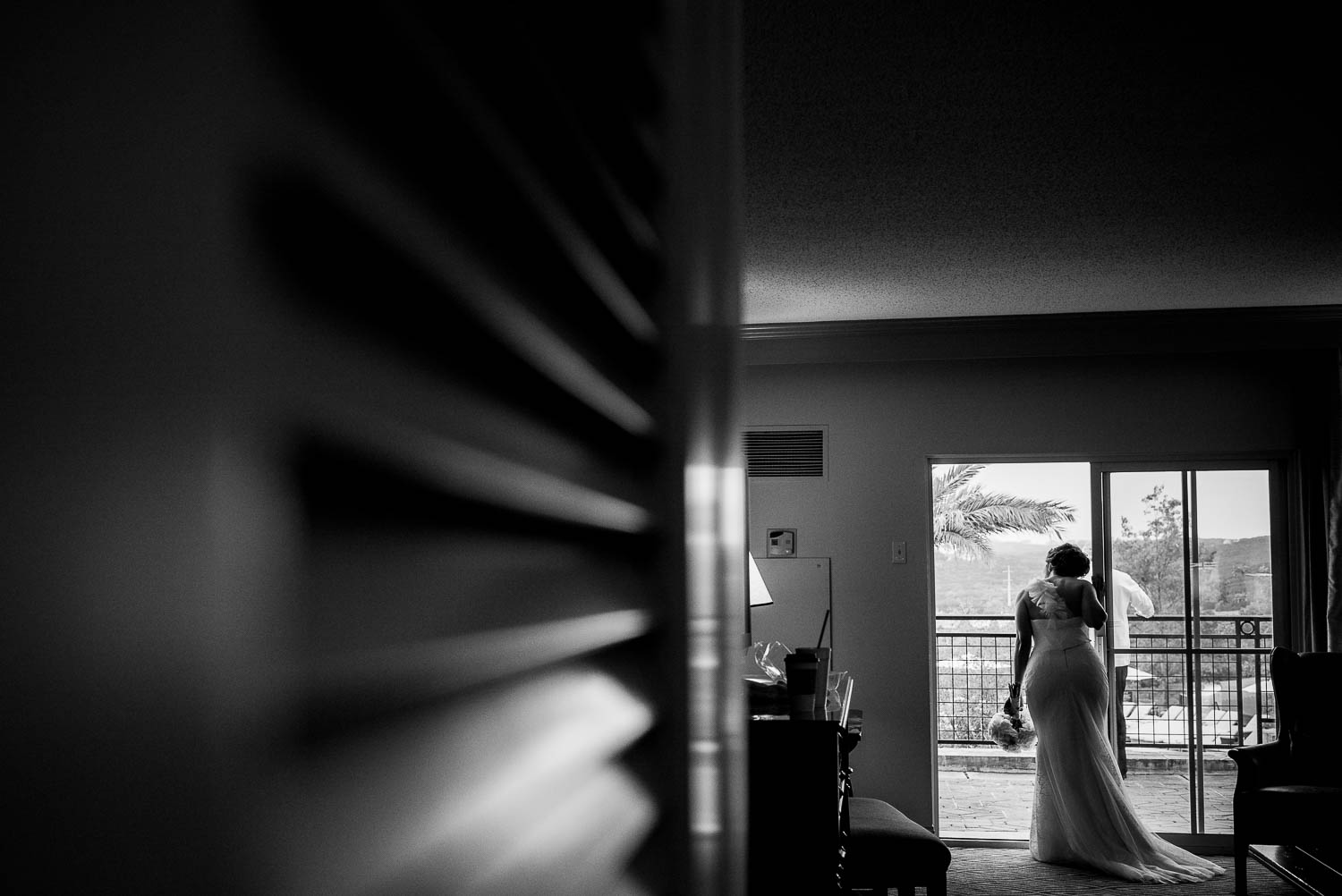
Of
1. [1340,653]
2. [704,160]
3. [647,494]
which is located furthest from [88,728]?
[1340,653]

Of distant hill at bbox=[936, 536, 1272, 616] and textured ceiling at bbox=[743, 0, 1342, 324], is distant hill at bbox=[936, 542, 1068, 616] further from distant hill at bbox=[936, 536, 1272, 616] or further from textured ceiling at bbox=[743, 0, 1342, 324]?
textured ceiling at bbox=[743, 0, 1342, 324]

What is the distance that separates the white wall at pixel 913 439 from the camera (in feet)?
18.9

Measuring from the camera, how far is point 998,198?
387 centimetres

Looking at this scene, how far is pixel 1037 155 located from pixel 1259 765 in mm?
3014

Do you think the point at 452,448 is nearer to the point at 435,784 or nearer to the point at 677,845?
the point at 435,784

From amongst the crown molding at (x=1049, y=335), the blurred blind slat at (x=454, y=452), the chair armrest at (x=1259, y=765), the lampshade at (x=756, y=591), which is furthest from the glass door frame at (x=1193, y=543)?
the blurred blind slat at (x=454, y=452)

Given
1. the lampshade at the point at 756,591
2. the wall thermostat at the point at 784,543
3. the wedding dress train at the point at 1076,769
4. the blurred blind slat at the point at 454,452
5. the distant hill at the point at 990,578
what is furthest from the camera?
the distant hill at the point at 990,578

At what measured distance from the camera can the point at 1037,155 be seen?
11.3 ft

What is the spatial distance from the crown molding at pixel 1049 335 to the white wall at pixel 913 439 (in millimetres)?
168

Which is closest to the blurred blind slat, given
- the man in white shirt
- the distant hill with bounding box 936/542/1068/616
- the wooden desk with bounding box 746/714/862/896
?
the wooden desk with bounding box 746/714/862/896

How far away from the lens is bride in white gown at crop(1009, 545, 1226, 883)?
17.2 ft

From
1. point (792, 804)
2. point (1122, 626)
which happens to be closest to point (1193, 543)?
point (1122, 626)

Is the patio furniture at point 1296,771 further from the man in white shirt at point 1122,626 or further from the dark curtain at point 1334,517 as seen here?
the man in white shirt at point 1122,626

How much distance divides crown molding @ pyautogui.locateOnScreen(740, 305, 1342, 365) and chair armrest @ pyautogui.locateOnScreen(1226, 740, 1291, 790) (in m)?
1.97
